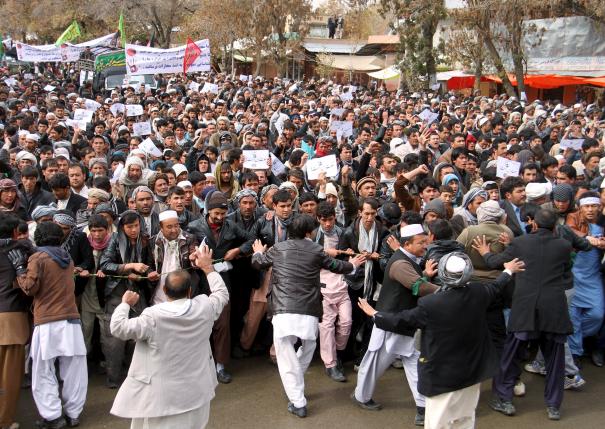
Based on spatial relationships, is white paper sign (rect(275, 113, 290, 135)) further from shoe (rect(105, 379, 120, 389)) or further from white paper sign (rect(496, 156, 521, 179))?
shoe (rect(105, 379, 120, 389))

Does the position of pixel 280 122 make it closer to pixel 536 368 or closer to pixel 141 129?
pixel 141 129

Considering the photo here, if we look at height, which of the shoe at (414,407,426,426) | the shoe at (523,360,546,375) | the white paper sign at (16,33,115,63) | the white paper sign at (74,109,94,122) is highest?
the white paper sign at (16,33,115,63)

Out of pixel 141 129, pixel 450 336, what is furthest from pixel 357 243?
pixel 141 129

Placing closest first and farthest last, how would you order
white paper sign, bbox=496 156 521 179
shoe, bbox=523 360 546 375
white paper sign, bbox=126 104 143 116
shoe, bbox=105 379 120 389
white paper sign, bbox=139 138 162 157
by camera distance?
1. shoe, bbox=105 379 120 389
2. shoe, bbox=523 360 546 375
3. white paper sign, bbox=496 156 521 179
4. white paper sign, bbox=139 138 162 157
5. white paper sign, bbox=126 104 143 116

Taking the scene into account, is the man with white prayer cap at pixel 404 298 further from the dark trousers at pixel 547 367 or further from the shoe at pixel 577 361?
the shoe at pixel 577 361

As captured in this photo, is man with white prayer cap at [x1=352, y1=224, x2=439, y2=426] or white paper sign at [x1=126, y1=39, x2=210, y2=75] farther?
white paper sign at [x1=126, y1=39, x2=210, y2=75]

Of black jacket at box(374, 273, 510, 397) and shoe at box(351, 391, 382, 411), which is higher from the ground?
black jacket at box(374, 273, 510, 397)

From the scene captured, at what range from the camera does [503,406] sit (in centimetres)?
555

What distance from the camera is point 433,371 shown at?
4.42 meters

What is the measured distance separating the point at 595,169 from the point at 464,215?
3749 millimetres

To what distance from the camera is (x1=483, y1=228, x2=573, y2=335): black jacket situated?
17.5 feet

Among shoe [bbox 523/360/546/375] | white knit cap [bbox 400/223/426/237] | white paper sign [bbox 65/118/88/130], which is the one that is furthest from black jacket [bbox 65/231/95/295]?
white paper sign [bbox 65/118/88/130]

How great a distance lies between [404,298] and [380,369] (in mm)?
660

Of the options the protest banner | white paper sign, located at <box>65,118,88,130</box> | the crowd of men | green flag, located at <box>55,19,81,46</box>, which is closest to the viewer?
the crowd of men
